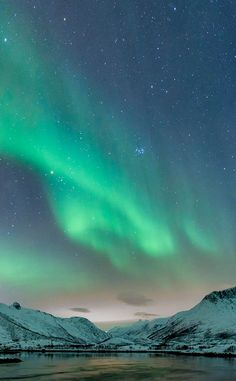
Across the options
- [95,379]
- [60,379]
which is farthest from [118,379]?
[60,379]

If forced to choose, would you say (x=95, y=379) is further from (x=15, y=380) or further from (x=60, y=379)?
(x=15, y=380)

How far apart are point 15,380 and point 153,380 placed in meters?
26.1

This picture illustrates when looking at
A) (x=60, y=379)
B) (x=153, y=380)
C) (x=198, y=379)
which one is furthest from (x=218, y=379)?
(x=60, y=379)

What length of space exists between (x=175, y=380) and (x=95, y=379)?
1609cm

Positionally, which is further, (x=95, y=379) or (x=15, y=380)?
(x=95, y=379)

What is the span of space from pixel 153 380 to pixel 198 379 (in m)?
8.60

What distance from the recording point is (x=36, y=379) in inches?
3359

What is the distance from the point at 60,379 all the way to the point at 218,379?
97.7 feet

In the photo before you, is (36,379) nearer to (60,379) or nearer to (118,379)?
(60,379)

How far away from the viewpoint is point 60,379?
86062mm

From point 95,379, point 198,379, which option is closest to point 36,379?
point 95,379

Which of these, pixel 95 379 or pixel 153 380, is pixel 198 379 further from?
pixel 95 379

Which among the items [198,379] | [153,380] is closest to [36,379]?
[153,380]

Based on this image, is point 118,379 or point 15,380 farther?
point 118,379
